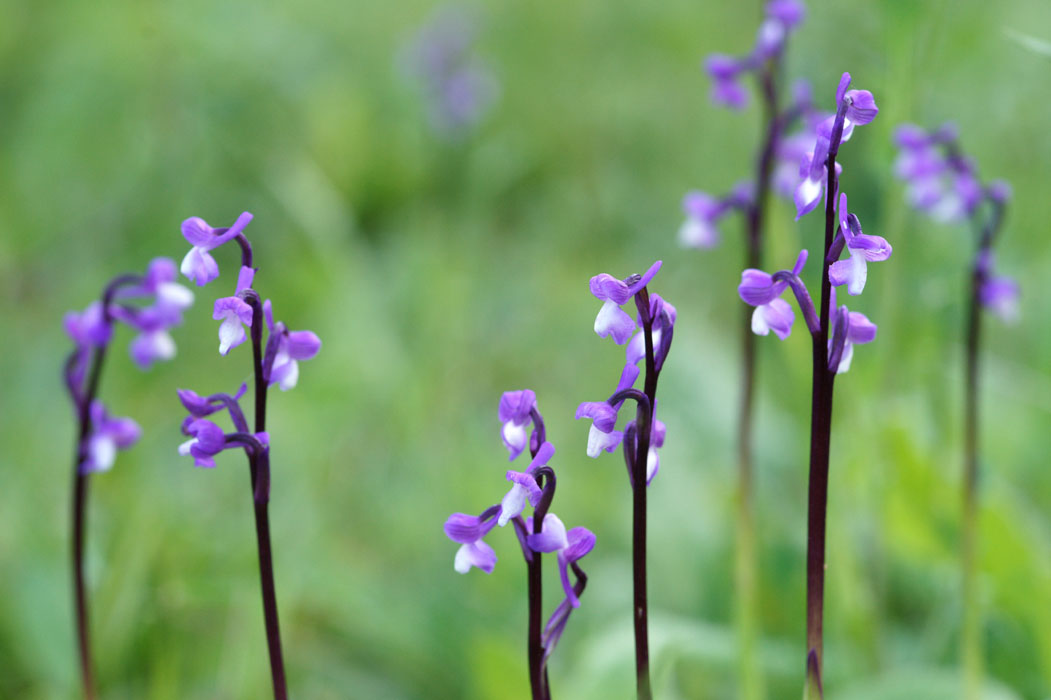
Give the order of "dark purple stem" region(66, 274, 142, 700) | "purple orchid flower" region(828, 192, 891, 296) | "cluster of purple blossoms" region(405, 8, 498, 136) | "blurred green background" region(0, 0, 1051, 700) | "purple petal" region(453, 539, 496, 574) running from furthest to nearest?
1. "cluster of purple blossoms" region(405, 8, 498, 136)
2. "blurred green background" region(0, 0, 1051, 700)
3. "dark purple stem" region(66, 274, 142, 700)
4. "purple petal" region(453, 539, 496, 574)
5. "purple orchid flower" region(828, 192, 891, 296)

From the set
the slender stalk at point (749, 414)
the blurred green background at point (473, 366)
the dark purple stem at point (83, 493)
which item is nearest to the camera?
the dark purple stem at point (83, 493)

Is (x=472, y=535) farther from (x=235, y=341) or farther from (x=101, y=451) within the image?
(x=101, y=451)

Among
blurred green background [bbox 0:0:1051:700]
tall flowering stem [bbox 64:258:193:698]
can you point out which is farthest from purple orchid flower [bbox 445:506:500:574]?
blurred green background [bbox 0:0:1051:700]

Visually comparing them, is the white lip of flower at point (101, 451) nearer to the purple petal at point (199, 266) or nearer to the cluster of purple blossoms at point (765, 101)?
the purple petal at point (199, 266)

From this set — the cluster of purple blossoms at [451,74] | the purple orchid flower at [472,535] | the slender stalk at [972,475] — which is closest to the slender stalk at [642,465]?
the purple orchid flower at [472,535]

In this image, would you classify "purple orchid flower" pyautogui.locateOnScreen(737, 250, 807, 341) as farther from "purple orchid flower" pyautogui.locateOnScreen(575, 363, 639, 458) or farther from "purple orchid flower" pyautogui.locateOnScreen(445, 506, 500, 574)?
"purple orchid flower" pyautogui.locateOnScreen(445, 506, 500, 574)

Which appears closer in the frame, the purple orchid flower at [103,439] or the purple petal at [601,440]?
the purple petal at [601,440]
